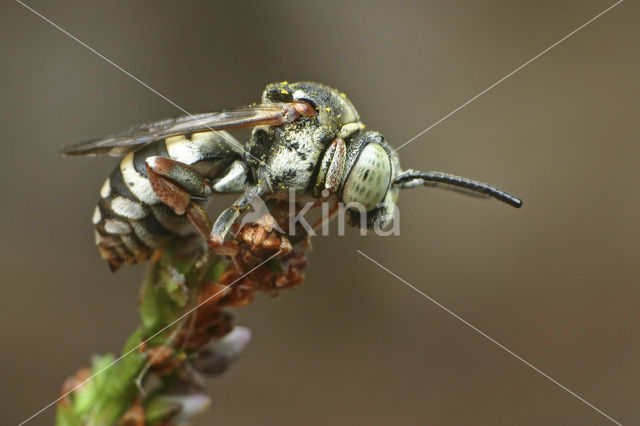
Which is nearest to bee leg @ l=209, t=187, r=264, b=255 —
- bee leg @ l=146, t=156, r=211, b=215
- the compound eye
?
bee leg @ l=146, t=156, r=211, b=215

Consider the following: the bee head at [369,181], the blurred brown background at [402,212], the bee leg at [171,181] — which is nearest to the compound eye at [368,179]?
the bee head at [369,181]

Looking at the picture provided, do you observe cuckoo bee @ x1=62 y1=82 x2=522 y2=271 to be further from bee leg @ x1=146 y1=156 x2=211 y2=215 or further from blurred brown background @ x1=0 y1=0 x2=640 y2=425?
blurred brown background @ x1=0 y1=0 x2=640 y2=425

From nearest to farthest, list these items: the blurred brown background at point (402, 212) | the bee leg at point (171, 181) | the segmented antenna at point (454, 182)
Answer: the bee leg at point (171, 181) < the segmented antenna at point (454, 182) < the blurred brown background at point (402, 212)

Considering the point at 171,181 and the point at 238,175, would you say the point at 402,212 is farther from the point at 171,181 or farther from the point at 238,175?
the point at 171,181

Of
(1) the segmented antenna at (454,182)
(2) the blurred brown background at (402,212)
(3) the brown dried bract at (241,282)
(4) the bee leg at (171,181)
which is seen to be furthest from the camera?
(2) the blurred brown background at (402,212)

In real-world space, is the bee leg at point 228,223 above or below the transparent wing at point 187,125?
below

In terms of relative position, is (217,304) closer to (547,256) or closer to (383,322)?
(383,322)

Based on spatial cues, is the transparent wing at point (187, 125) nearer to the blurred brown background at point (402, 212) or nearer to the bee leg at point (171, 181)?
the bee leg at point (171, 181)

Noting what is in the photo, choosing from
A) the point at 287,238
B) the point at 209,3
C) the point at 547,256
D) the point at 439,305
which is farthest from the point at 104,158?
the point at 547,256
